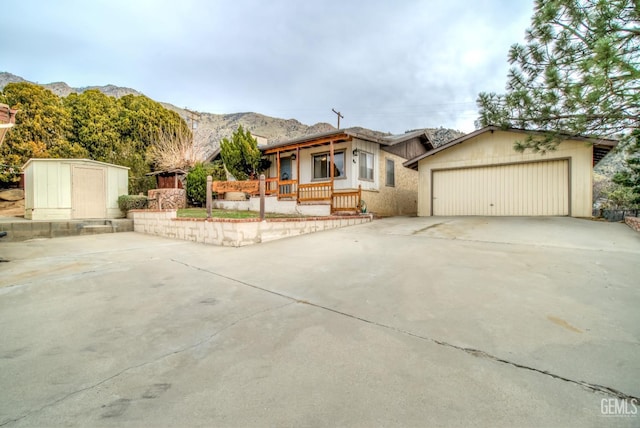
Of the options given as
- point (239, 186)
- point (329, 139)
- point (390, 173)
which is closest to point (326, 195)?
point (329, 139)

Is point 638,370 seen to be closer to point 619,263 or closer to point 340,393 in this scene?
point 340,393

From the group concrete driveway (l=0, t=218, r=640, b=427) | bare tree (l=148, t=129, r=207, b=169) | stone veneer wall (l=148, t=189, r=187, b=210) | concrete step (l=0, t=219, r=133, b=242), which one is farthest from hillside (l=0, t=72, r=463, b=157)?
concrete driveway (l=0, t=218, r=640, b=427)

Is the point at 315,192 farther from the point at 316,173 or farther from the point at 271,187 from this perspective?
the point at 271,187

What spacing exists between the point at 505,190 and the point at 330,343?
10608 millimetres

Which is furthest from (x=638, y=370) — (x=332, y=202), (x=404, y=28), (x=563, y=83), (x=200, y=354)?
(x=404, y=28)

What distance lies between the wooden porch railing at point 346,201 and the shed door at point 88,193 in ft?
29.7

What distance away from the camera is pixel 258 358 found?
189 cm

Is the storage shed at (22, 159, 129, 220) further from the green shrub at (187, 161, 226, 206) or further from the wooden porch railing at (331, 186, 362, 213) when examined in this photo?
the wooden porch railing at (331, 186, 362, 213)

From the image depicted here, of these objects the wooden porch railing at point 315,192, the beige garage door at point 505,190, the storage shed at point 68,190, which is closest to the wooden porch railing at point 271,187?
the wooden porch railing at point 315,192

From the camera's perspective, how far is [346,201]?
11.2 m

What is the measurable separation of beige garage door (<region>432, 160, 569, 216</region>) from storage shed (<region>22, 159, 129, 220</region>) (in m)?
13.3

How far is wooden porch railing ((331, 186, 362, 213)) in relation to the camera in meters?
10.8

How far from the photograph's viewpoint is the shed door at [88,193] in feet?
33.0

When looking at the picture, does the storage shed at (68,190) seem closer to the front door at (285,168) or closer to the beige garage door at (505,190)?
the front door at (285,168)
